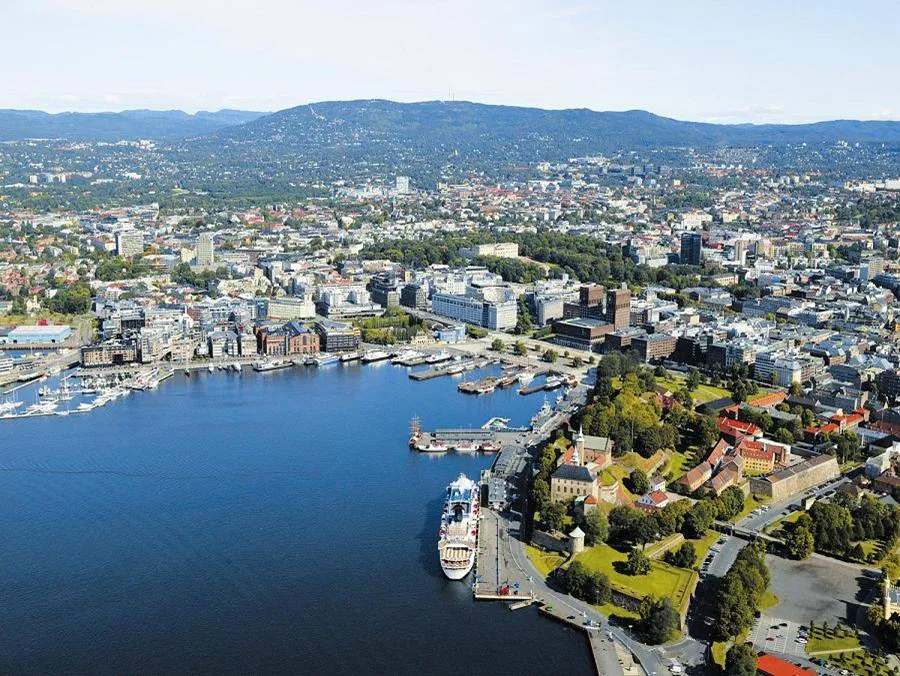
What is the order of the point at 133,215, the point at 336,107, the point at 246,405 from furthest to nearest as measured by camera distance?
the point at 336,107, the point at 133,215, the point at 246,405

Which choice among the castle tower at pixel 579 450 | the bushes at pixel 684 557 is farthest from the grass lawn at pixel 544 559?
the castle tower at pixel 579 450

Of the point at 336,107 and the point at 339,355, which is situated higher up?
the point at 336,107

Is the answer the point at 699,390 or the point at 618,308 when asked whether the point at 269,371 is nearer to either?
the point at 618,308

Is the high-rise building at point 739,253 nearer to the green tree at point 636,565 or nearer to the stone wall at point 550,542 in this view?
the stone wall at point 550,542

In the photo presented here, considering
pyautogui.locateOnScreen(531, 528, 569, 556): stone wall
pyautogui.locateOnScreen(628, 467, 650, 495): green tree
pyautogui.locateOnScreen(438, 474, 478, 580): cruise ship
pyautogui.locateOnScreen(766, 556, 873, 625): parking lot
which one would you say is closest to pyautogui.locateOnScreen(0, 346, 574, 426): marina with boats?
pyautogui.locateOnScreen(628, 467, 650, 495): green tree

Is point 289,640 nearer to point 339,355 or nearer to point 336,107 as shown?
point 339,355

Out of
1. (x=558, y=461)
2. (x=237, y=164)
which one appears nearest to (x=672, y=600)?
(x=558, y=461)

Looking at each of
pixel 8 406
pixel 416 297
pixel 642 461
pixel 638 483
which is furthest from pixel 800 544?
pixel 416 297
